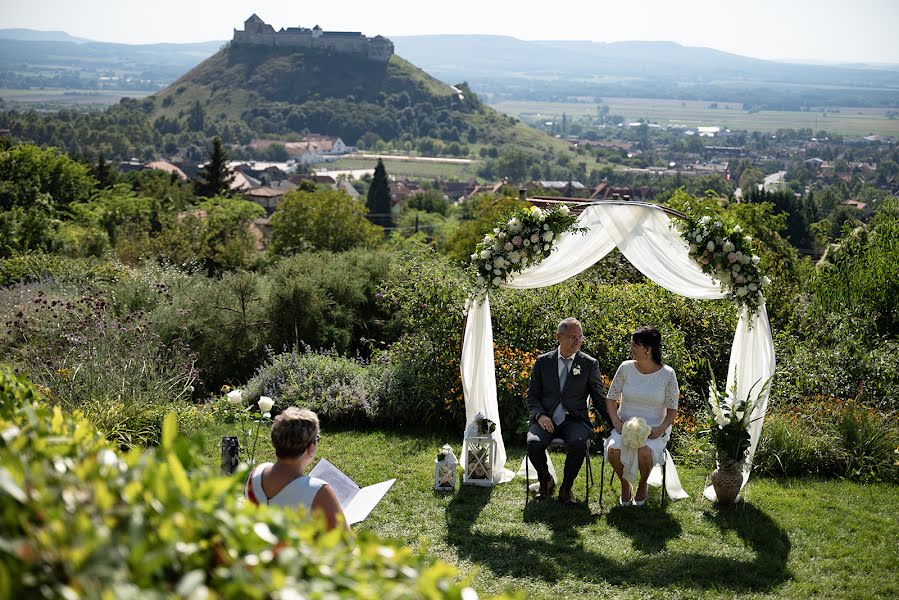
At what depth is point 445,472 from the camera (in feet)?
19.7

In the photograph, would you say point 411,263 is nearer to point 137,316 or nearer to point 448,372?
point 448,372

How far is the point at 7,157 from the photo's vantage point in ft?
107

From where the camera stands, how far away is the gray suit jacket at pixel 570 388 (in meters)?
5.91

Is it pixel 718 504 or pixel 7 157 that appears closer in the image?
pixel 718 504

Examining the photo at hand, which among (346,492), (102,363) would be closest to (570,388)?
(346,492)

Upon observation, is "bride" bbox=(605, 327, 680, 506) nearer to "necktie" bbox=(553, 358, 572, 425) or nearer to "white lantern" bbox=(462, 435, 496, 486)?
"necktie" bbox=(553, 358, 572, 425)

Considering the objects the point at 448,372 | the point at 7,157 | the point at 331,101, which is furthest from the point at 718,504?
the point at 331,101

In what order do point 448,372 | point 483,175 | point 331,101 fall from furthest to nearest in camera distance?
point 331,101, point 483,175, point 448,372

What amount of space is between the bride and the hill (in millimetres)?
125576

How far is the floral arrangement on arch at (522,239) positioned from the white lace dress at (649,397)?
1.22m

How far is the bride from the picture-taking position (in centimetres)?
562

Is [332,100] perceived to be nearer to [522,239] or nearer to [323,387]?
[323,387]

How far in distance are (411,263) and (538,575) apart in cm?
505

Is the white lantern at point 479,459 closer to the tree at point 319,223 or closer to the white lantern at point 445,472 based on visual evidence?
the white lantern at point 445,472
